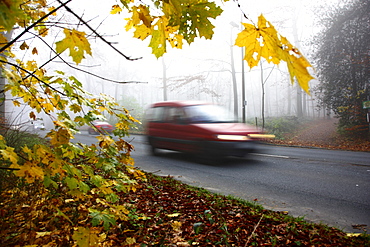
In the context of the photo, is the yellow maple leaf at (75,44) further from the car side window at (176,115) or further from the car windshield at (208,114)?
the car side window at (176,115)

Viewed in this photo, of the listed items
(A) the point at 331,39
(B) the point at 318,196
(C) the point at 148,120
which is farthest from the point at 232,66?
(B) the point at 318,196

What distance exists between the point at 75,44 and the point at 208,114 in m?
5.80

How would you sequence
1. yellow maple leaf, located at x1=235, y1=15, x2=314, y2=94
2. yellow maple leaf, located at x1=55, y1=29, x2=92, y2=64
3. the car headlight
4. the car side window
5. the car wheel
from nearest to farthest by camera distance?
yellow maple leaf, located at x1=235, y1=15, x2=314, y2=94 → yellow maple leaf, located at x1=55, y1=29, x2=92, y2=64 → the car headlight → the car side window → the car wheel

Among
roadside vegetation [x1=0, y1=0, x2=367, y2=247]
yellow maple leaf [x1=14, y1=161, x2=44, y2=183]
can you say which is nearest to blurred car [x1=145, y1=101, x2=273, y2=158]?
roadside vegetation [x1=0, y1=0, x2=367, y2=247]

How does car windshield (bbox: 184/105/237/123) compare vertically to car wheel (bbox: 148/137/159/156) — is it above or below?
above

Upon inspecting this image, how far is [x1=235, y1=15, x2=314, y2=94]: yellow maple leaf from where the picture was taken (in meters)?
1.01

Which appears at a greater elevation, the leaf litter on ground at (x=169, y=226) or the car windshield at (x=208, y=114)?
the car windshield at (x=208, y=114)

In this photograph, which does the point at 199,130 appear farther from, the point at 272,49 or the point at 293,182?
the point at 272,49

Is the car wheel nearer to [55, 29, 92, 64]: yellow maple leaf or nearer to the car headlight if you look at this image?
the car headlight

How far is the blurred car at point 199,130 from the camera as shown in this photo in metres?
6.12

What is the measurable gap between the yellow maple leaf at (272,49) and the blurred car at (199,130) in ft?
15.9

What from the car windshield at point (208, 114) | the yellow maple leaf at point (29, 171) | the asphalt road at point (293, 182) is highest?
the car windshield at point (208, 114)

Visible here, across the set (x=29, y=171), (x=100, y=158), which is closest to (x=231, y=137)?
(x=100, y=158)

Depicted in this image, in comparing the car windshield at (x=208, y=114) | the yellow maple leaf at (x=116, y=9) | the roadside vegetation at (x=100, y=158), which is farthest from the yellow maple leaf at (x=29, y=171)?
the car windshield at (x=208, y=114)
